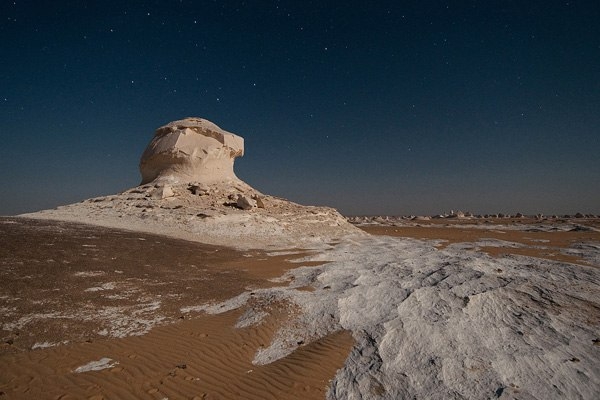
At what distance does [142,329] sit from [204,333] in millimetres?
1023

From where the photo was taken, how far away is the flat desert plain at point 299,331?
11.7 feet

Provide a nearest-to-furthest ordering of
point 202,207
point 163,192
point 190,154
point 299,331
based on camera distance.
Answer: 1. point 299,331
2. point 202,207
3. point 163,192
4. point 190,154

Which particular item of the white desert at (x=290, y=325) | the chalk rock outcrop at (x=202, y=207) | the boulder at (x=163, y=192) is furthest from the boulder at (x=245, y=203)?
the white desert at (x=290, y=325)

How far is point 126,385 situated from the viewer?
11.6 feet

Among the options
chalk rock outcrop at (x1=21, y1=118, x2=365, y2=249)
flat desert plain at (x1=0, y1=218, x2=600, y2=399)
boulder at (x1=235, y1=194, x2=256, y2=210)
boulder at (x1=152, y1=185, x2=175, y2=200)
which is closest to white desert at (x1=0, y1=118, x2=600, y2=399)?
flat desert plain at (x1=0, y1=218, x2=600, y2=399)

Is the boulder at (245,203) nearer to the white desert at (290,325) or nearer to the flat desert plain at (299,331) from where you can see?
the white desert at (290,325)

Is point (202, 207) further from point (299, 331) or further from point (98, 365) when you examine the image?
point (98, 365)

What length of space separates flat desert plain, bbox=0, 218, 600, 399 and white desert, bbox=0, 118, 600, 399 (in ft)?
0.08

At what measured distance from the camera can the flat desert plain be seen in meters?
3.56

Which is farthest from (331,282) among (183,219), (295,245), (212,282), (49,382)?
(183,219)

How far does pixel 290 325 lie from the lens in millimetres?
5297

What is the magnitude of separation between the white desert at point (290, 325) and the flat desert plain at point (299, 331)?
0.08ft

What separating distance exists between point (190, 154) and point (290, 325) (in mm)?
20188

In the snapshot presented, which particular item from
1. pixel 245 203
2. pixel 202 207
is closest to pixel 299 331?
pixel 245 203
